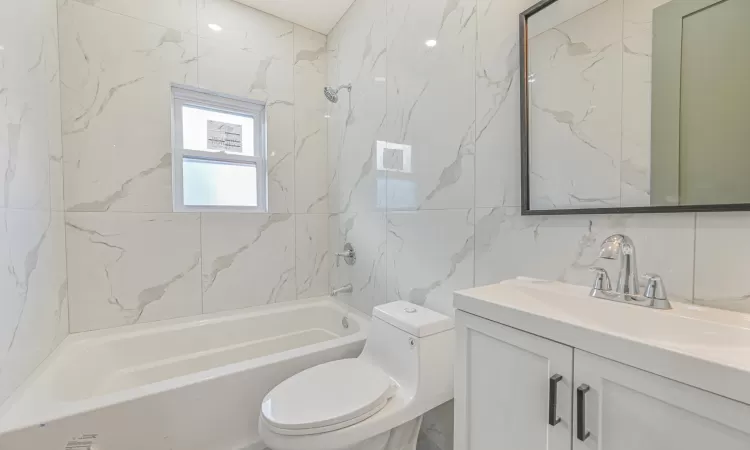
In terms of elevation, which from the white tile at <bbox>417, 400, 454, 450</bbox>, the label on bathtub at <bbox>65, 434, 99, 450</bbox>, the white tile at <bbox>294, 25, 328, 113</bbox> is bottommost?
the white tile at <bbox>417, 400, 454, 450</bbox>

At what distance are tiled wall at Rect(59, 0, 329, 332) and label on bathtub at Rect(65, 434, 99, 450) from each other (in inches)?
35.0

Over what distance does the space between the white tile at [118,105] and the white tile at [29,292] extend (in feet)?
0.96

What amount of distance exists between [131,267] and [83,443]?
39.7 inches

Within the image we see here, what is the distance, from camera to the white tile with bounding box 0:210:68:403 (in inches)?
43.5

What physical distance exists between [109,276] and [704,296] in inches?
102

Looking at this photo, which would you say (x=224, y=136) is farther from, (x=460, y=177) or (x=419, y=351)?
(x=419, y=351)

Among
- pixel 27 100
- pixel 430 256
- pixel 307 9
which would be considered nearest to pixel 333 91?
pixel 307 9

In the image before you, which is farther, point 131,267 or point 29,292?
point 131,267

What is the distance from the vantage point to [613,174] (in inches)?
36.4

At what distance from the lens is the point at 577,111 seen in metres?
1.00

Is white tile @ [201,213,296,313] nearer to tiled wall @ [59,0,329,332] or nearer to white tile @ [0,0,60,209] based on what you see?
tiled wall @ [59,0,329,332]

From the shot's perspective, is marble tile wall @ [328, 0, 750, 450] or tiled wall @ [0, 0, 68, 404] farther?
tiled wall @ [0, 0, 68, 404]

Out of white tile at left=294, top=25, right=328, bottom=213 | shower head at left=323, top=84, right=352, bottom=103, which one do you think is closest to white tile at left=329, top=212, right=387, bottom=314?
white tile at left=294, top=25, right=328, bottom=213

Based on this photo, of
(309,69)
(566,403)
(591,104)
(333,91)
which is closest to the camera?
(566,403)
